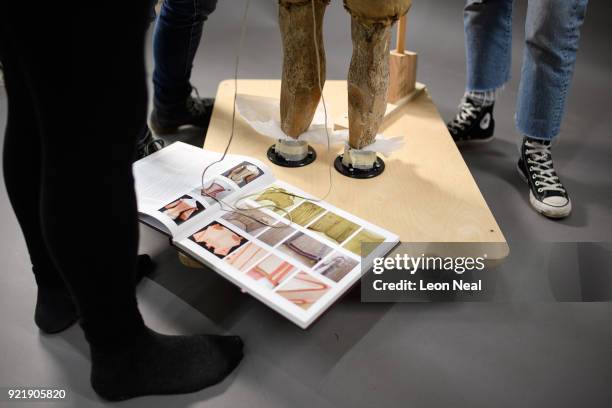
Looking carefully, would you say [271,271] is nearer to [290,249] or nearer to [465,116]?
[290,249]

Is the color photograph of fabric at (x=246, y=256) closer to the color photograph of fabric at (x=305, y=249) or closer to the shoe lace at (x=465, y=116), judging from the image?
the color photograph of fabric at (x=305, y=249)

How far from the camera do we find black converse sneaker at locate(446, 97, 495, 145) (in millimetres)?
1466

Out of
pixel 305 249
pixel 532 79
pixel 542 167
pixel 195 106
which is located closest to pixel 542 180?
pixel 542 167

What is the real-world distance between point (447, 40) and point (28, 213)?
5.63 ft

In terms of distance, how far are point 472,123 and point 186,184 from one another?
788mm

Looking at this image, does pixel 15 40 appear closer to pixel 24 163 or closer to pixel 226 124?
pixel 24 163

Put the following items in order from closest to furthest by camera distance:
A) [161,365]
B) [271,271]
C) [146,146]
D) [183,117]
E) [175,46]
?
[161,365] < [271,271] < [146,146] < [175,46] < [183,117]

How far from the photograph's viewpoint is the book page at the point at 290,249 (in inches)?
33.9

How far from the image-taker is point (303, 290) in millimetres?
867

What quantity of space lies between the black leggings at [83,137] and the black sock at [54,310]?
0.22 metres

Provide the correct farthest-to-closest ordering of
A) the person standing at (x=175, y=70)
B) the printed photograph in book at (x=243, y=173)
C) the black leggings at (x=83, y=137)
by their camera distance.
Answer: the person standing at (x=175, y=70) < the printed photograph in book at (x=243, y=173) < the black leggings at (x=83, y=137)

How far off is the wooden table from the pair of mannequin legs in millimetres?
90

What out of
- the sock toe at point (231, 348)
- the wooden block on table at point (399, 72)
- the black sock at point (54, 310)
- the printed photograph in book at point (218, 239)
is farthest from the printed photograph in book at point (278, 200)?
the wooden block on table at point (399, 72)

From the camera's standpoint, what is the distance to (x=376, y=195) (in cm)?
112
